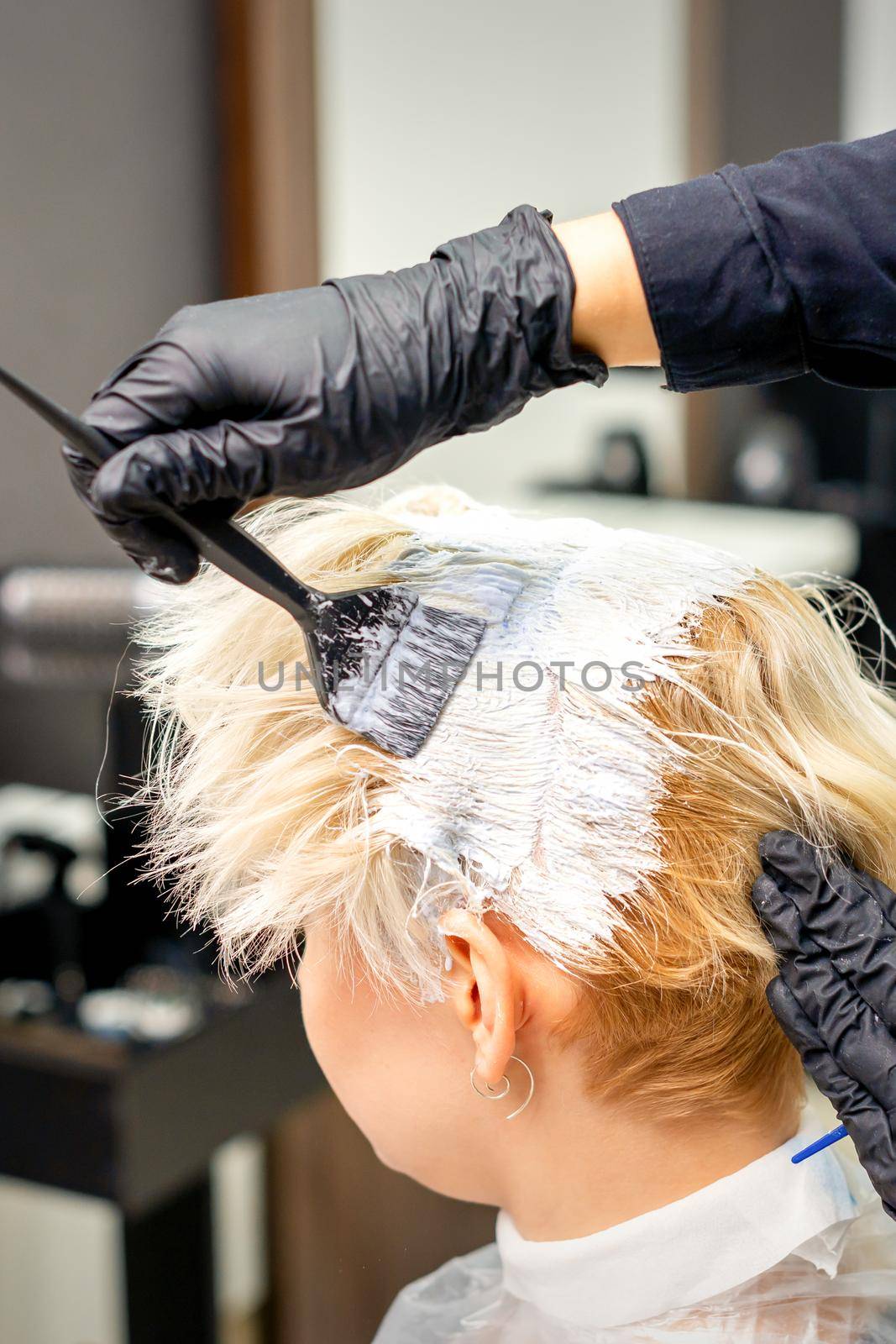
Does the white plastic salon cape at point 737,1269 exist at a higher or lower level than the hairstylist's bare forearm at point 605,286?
lower

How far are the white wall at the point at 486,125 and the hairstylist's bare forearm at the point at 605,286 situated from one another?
4.46 feet

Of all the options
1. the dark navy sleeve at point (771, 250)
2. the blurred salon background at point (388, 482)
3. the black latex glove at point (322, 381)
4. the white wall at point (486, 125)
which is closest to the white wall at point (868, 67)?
the blurred salon background at point (388, 482)

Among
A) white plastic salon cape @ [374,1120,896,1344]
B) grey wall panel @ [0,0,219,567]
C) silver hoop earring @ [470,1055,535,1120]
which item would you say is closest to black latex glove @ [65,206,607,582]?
silver hoop earring @ [470,1055,535,1120]

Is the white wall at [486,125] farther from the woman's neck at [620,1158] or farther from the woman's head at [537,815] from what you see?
the woman's neck at [620,1158]

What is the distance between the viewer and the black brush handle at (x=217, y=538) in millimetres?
690

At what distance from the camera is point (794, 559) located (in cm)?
245

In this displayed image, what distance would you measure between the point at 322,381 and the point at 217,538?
4.6 inches

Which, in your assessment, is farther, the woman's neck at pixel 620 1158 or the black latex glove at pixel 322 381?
the woman's neck at pixel 620 1158

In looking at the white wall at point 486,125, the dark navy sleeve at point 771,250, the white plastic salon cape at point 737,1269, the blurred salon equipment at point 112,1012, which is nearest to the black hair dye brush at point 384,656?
the dark navy sleeve at point 771,250

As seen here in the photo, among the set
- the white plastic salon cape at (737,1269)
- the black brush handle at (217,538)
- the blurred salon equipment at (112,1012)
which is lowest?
the blurred salon equipment at (112,1012)

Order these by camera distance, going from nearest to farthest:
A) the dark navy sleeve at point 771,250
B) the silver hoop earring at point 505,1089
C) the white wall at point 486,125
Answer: the dark navy sleeve at point 771,250 < the silver hoop earring at point 505,1089 < the white wall at point 486,125

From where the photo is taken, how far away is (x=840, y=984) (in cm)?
84

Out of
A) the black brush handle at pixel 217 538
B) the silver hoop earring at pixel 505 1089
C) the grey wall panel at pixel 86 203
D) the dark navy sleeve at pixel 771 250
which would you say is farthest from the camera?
the grey wall panel at pixel 86 203

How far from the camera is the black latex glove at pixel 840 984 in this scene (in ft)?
2.70
